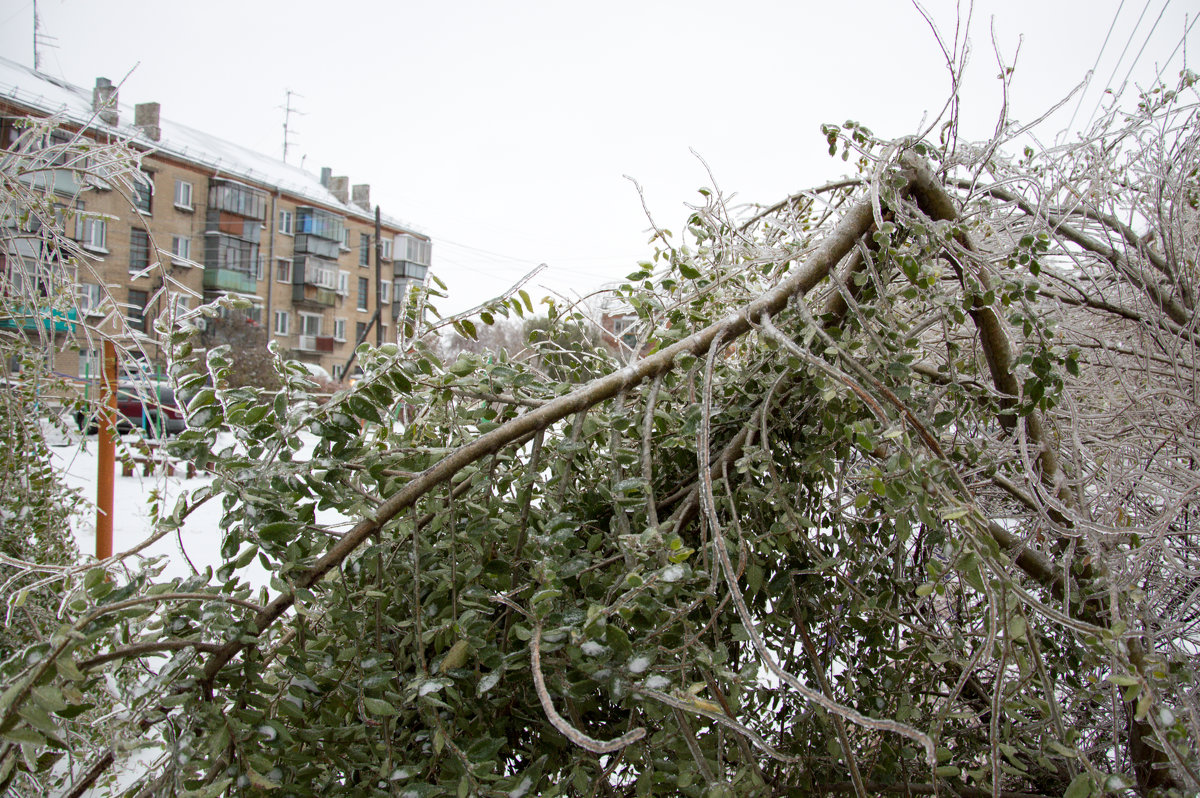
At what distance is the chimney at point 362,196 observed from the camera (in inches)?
1129

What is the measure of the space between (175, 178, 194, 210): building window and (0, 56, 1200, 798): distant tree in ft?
76.4

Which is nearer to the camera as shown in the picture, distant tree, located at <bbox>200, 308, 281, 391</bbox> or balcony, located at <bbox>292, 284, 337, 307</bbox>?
distant tree, located at <bbox>200, 308, 281, 391</bbox>

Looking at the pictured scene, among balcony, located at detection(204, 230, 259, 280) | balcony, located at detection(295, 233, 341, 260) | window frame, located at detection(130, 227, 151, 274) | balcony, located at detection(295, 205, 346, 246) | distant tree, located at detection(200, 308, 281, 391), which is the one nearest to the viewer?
distant tree, located at detection(200, 308, 281, 391)

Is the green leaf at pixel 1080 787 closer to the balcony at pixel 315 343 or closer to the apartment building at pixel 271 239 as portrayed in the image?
the apartment building at pixel 271 239

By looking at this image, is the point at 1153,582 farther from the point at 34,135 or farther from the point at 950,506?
the point at 34,135

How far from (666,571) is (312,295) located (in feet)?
95.9

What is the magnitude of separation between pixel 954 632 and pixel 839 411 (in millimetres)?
532

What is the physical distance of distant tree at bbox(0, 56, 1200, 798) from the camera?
77cm

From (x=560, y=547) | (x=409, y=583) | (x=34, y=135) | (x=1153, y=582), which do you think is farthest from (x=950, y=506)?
(x=34, y=135)

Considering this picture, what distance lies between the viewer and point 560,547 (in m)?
0.90

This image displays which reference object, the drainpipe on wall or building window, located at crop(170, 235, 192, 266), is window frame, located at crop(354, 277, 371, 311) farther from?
building window, located at crop(170, 235, 192, 266)

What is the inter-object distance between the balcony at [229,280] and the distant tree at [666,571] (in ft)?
78.7

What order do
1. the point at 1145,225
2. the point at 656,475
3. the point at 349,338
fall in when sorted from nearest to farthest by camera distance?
the point at 656,475, the point at 1145,225, the point at 349,338

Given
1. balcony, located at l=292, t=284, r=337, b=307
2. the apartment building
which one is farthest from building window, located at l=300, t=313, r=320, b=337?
balcony, located at l=292, t=284, r=337, b=307
